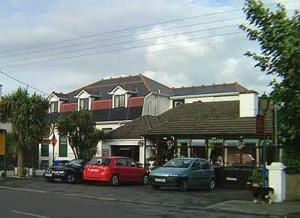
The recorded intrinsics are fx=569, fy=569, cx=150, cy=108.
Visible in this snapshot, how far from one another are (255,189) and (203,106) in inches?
925

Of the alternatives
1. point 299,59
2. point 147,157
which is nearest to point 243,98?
point 147,157

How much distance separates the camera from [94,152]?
41781mm

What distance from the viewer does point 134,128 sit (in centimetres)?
4475

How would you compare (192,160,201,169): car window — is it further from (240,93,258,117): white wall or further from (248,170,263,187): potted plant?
(240,93,258,117): white wall

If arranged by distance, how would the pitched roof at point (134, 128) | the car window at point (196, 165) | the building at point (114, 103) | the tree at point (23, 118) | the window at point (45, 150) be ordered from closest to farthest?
the car window at point (196, 165) → the tree at point (23, 118) → the pitched roof at point (134, 128) → the building at point (114, 103) → the window at point (45, 150)

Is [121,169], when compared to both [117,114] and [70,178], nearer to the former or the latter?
[70,178]

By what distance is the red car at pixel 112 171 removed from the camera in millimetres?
29766

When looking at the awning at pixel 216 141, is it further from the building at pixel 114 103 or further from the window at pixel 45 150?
the window at pixel 45 150

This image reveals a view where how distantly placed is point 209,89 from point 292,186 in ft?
107

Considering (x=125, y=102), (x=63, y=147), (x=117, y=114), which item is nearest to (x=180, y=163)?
(x=117, y=114)

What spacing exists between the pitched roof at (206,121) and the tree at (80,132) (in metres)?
4.82

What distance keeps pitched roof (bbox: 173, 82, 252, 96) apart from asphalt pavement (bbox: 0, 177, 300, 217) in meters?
25.3

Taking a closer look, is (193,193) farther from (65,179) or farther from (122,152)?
(122,152)

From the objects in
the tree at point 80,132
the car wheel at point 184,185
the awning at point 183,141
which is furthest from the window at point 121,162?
the tree at point 80,132
